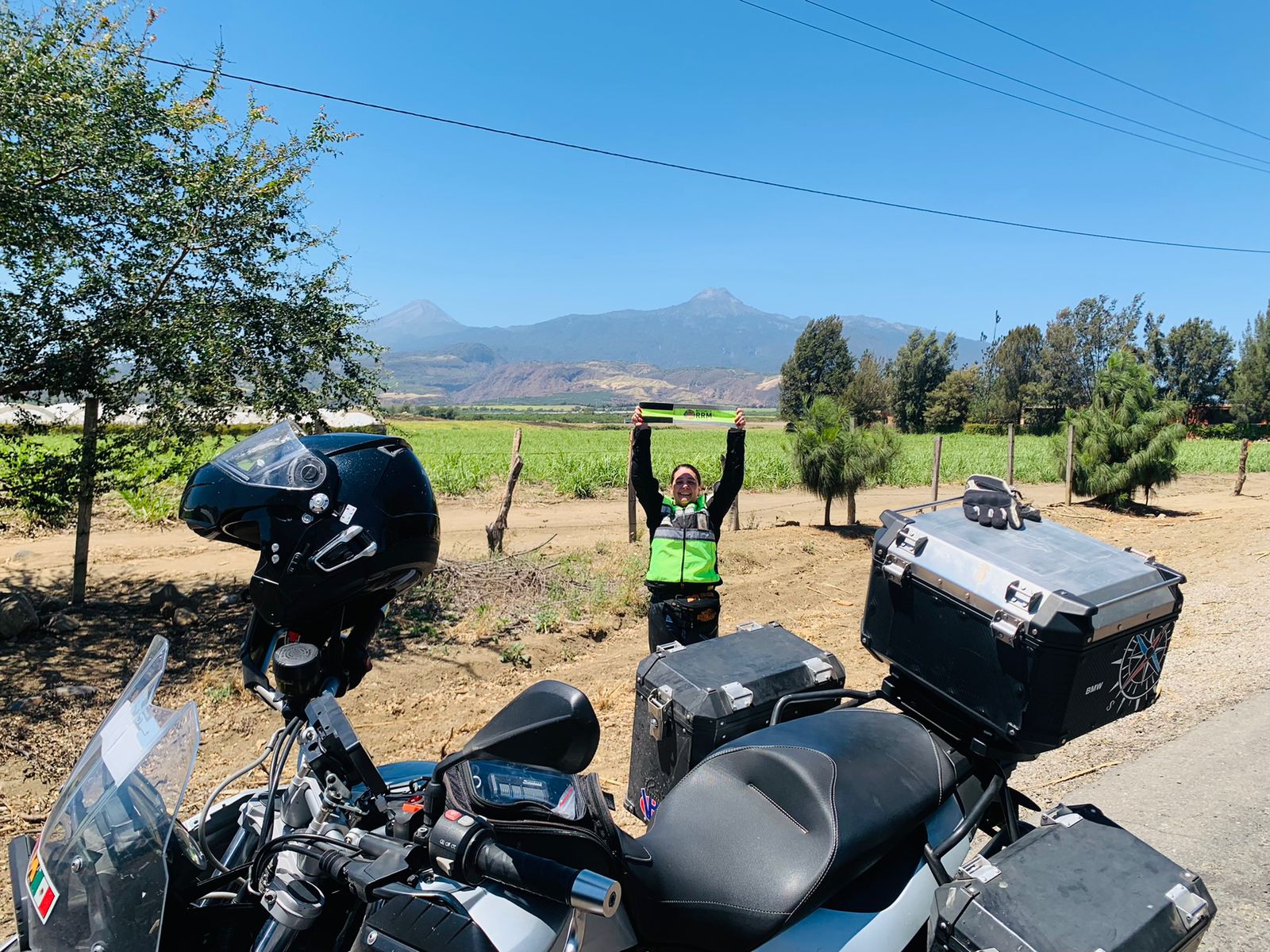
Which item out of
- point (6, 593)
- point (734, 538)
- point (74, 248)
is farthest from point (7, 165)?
point (734, 538)

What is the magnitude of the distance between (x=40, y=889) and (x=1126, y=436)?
67.0 feet

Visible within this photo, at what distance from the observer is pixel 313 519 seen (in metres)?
2.06

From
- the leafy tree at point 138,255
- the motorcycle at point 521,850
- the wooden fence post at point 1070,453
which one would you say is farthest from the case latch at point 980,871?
the wooden fence post at point 1070,453

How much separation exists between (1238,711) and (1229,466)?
31119mm

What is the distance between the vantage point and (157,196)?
6613 millimetres

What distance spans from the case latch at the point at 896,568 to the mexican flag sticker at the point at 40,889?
245 cm

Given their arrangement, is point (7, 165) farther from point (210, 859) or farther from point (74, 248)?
point (210, 859)

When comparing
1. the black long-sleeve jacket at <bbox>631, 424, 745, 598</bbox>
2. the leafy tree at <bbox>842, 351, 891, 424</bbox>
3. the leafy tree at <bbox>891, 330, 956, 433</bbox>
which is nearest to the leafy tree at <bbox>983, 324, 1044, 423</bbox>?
the leafy tree at <bbox>891, 330, 956, 433</bbox>

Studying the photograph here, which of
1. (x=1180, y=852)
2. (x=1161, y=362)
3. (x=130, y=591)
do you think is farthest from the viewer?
(x=1161, y=362)

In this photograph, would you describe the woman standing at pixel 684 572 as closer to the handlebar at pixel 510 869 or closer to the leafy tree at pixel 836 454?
the handlebar at pixel 510 869

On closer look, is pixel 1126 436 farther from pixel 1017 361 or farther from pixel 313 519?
pixel 1017 361

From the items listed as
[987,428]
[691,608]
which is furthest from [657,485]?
[987,428]

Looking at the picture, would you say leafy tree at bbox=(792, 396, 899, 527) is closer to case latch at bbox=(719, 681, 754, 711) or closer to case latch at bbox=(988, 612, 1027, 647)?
case latch at bbox=(719, 681, 754, 711)

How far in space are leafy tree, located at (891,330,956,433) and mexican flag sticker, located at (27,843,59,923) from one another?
71583 millimetres
